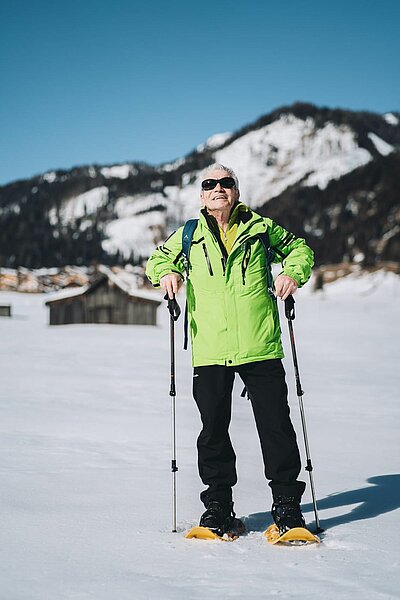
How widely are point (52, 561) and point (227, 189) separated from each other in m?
2.06

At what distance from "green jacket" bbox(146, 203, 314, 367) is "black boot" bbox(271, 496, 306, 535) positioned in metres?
0.75

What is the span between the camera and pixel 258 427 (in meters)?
3.36

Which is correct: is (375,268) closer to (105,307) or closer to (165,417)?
(105,307)

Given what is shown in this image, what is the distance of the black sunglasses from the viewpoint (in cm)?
342

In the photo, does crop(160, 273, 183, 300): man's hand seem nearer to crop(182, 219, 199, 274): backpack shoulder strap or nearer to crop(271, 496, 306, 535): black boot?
crop(182, 219, 199, 274): backpack shoulder strap

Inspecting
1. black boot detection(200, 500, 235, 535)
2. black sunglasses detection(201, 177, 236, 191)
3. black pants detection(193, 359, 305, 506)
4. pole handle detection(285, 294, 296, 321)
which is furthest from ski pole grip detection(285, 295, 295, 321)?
black boot detection(200, 500, 235, 535)

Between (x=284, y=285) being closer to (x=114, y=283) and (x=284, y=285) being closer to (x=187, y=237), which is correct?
(x=187, y=237)

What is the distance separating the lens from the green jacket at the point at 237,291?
3.30 metres

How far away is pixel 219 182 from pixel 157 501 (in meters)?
1.98

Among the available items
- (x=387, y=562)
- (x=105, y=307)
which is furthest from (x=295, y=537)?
(x=105, y=307)

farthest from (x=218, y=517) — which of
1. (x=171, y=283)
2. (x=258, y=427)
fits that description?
(x=171, y=283)

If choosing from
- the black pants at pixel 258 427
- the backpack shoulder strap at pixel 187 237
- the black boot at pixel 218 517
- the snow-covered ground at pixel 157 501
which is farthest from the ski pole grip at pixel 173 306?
the snow-covered ground at pixel 157 501

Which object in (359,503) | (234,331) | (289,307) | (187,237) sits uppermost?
(187,237)

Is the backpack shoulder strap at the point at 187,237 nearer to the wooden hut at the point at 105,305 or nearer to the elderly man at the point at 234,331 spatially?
the elderly man at the point at 234,331
